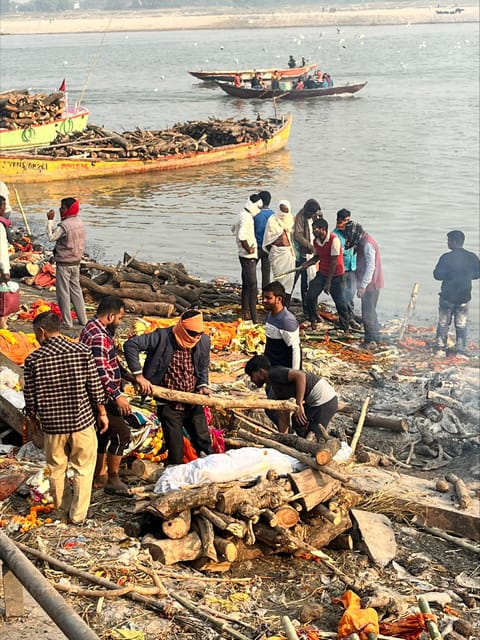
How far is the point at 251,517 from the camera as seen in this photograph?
19.3 feet

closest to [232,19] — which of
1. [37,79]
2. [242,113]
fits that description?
[37,79]

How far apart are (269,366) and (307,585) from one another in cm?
206

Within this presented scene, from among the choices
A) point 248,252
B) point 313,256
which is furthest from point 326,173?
point 248,252

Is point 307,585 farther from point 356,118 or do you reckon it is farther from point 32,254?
point 356,118

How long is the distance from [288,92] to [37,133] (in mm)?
24633

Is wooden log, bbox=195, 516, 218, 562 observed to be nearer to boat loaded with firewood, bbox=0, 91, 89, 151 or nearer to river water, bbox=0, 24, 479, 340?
river water, bbox=0, 24, 479, 340

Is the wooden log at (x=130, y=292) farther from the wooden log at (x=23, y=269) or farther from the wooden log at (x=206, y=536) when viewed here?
the wooden log at (x=206, y=536)

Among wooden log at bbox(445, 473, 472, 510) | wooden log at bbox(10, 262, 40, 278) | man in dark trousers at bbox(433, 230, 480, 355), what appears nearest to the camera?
wooden log at bbox(445, 473, 472, 510)

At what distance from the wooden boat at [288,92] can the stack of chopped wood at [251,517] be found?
1805 inches

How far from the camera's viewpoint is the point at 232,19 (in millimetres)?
153125

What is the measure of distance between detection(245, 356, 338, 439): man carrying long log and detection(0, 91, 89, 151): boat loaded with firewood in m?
23.0

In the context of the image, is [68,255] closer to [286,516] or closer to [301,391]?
[301,391]

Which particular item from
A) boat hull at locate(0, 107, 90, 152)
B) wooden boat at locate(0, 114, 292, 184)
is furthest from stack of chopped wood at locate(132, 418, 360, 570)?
boat hull at locate(0, 107, 90, 152)

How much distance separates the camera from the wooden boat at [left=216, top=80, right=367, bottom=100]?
51.1 meters
